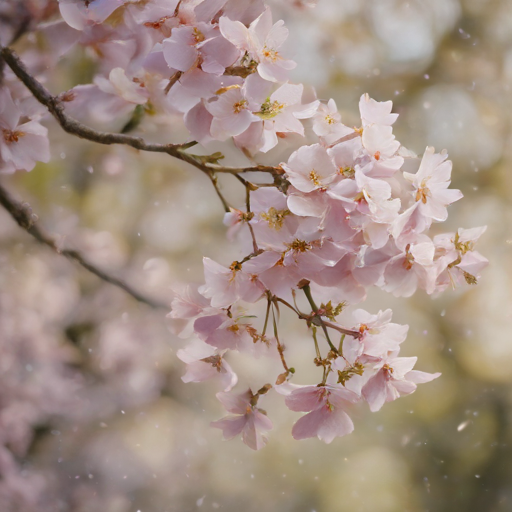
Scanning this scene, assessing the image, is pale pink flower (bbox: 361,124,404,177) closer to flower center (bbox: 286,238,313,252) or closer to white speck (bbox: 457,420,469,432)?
flower center (bbox: 286,238,313,252)

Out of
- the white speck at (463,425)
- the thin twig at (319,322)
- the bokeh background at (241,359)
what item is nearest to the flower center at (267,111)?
the thin twig at (319,322)

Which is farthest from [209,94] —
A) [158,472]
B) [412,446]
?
[412,446]

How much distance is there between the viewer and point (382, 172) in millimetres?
249

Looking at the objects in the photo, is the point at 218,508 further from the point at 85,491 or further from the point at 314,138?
the point at 314,138

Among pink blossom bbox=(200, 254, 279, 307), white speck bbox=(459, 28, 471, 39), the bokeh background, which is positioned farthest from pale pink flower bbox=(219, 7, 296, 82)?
white speck bbox=(459, 28, 471, 39)

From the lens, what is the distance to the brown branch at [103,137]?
275 mm

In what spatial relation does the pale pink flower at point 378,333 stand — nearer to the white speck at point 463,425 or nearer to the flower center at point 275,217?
the flower center at point 275,217

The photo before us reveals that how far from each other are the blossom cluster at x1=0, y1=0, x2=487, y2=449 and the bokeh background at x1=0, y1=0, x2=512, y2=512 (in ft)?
0.68

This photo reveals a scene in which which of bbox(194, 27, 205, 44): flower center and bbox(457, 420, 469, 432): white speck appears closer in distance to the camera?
bbox(194, 27, 205, 44): flower center

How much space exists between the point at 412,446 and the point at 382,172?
28.2 inches

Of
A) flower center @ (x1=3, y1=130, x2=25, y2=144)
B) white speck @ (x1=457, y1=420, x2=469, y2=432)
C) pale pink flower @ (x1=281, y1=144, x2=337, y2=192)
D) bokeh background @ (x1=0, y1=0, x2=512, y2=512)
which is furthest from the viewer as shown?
white speck @ (x1=457, y1=420, x2=469, y2=432)

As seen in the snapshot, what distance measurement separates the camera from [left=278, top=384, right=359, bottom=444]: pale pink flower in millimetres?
261

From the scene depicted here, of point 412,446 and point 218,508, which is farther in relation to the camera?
point 412,446

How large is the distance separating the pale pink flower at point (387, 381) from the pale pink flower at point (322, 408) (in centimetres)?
2
